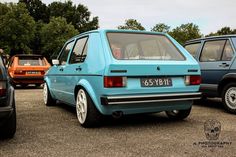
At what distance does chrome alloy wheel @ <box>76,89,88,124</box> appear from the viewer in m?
5.20

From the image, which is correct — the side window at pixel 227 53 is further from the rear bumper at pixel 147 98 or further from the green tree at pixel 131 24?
the green tree at pixel 131 24

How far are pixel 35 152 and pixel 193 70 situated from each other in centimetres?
278

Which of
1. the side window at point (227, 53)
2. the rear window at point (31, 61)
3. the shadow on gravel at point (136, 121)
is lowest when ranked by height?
the shadow on gravel at point (136, 121)

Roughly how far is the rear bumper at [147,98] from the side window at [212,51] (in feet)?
7.54

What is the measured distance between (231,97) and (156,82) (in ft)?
8.01

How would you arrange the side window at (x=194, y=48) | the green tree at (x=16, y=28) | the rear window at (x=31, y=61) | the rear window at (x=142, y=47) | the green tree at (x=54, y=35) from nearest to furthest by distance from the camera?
the rear window at (x=142, y=47) → the side window at (x=194, y=48) → the rear window at (x=31, y=61) → the green tree at (x=16, y=28) → the green tree at (x=54, y=35)

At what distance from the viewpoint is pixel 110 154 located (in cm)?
374

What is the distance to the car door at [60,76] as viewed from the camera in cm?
657

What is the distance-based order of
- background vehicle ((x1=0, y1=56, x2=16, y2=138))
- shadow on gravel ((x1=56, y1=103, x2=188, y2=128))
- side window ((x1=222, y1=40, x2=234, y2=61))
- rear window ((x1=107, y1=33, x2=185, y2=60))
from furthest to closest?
1. side window ((x1=222, y1=40, x2=234, y2=61))
2. shadow on gravel ((x1=56, y1=103, x2=188, y2=128))
3. rear window ((x1=107, y1=33, x2=185, y2=60))
4. background vehicle ((x1=0, y1=56, x2=16, y2=138))

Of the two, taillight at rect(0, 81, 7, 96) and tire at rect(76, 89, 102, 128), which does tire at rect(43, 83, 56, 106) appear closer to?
tire at rect(76, 89, 102, 128)

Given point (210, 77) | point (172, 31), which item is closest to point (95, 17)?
point (172, 31)

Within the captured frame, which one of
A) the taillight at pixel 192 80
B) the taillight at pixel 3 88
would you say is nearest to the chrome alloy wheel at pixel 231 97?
the taillight at pixel 192 80

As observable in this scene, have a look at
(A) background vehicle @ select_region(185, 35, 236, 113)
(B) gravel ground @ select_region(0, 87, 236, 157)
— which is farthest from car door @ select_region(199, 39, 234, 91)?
(B) gravel ground @ select_region(0, 87, 236, 157)

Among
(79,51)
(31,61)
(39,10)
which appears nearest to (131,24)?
(39,10)
